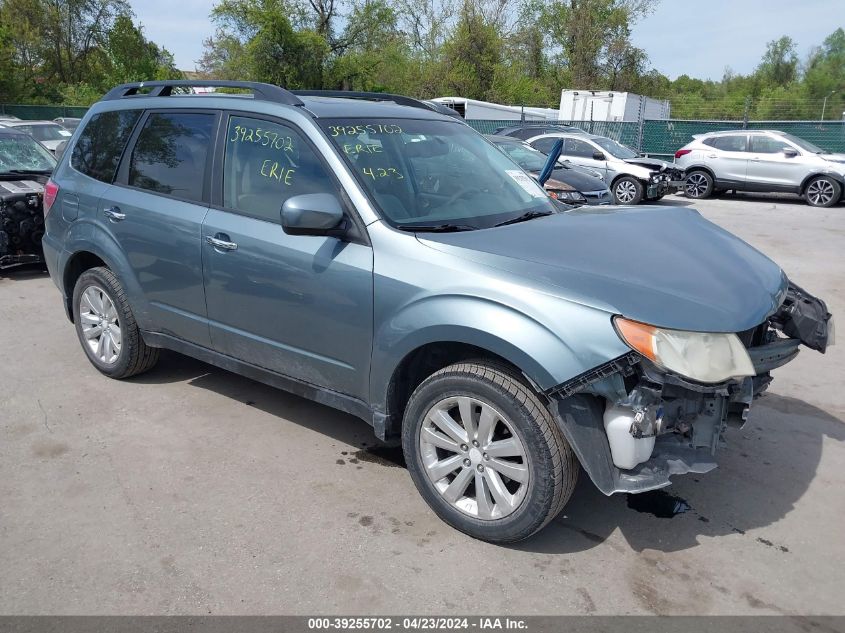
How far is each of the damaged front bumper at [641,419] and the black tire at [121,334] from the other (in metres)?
3.13

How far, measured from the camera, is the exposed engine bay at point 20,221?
25.1 ft

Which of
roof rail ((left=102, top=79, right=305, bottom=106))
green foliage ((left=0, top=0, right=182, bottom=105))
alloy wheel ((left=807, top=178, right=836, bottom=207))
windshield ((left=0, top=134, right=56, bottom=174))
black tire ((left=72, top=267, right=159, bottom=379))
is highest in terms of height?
green foliage ((left=0, top=0, right=182, bottom=105))

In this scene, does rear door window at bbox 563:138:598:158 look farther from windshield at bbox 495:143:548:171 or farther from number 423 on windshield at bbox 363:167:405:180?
number 423 on windshield at bbox 363:167:405:180

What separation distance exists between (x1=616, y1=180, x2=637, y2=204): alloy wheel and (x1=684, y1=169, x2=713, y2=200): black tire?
2.77 m

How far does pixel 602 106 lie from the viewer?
2672 centimetres

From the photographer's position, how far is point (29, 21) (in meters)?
43.3

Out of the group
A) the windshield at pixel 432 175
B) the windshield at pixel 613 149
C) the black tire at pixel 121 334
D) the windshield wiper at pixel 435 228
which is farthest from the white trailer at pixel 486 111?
the windshield wiper at pixel 435 228

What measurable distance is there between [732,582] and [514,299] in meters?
1.48

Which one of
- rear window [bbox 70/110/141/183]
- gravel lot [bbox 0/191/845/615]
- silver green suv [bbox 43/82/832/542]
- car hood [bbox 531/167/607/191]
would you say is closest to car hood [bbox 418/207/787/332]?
silver green suv [bbox 43/82/832/542]

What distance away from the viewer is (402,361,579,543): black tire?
2904 mm

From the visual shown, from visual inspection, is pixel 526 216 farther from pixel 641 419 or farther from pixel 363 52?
pixel 363 52

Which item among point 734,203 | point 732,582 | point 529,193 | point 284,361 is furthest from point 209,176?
point 734,203

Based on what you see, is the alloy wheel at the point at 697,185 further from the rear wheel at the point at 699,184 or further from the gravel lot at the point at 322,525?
the gravel lot at the point at 322,525
